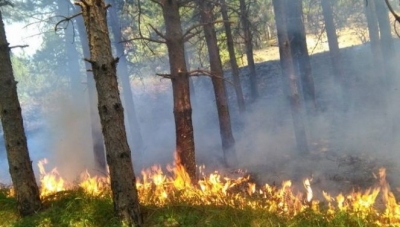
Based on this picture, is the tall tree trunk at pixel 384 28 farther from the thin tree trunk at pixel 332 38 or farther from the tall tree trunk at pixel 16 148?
the tall tree trunk at pixel 16 148

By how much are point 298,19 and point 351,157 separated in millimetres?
5725

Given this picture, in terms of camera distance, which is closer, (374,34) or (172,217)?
(172,217)

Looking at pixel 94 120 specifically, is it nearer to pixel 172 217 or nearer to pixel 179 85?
pixel 179 85

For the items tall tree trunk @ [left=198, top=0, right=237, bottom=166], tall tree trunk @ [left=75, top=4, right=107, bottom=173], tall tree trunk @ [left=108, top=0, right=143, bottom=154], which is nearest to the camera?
tall tree trunk @ [left=198, top=0, right=237, bottom=166]

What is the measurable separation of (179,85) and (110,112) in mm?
2776

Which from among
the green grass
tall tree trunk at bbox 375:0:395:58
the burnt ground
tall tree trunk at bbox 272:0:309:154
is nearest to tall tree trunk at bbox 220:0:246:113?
the burnt ground

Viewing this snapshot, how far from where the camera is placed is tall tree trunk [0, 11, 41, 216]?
18.1ft

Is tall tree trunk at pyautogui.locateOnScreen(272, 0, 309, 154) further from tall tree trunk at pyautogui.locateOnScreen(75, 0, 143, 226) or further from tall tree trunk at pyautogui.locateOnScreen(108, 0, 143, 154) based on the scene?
tall tree trunk at pyautogui.locateOnScreen(108, 0, 143, 154)

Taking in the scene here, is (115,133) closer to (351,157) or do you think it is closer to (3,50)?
(3,50)

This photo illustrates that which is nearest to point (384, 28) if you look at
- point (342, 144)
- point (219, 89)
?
point (342, 144)

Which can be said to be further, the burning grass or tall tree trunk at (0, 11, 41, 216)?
tall tree trunk at (0, 11, 41, 216)

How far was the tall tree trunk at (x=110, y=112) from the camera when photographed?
14.7ft

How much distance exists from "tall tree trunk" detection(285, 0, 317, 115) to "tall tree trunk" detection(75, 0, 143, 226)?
10.3 meters

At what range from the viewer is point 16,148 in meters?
5.61
